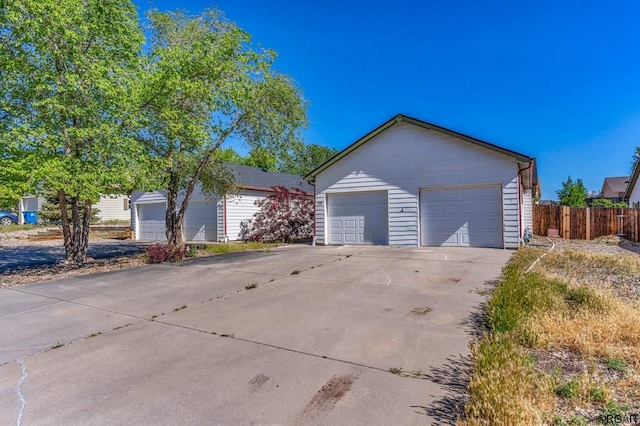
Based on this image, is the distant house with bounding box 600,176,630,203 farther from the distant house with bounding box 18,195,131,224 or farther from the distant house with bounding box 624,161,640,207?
the distant house with bounding box 18,195,131,224

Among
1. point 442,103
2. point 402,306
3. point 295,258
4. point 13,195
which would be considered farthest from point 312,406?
point 442,103

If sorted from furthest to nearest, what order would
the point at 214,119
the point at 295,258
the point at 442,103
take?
1. the point at 442,103
2. the point at 214,119
3. the point at 295,258

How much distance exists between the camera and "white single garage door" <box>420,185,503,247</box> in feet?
39.2

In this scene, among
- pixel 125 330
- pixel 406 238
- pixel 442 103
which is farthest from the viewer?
pixel 442 103

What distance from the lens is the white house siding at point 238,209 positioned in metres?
17.7

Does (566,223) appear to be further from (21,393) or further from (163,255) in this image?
(21,393)

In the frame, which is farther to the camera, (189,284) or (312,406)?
(189,284)

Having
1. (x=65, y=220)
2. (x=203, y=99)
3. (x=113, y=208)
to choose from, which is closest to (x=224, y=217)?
(x=203, y=99)

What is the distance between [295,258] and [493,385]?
8.32m

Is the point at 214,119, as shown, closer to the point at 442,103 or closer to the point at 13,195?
the point at 13,195

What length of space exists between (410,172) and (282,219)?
6.89 meters

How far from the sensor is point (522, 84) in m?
15.8

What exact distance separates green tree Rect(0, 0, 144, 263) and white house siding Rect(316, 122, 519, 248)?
778cm

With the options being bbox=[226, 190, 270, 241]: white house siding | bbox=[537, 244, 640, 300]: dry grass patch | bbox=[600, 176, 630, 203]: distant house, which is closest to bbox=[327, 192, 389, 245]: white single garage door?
bbox=[226, 190, 270, 241]: white house siding
